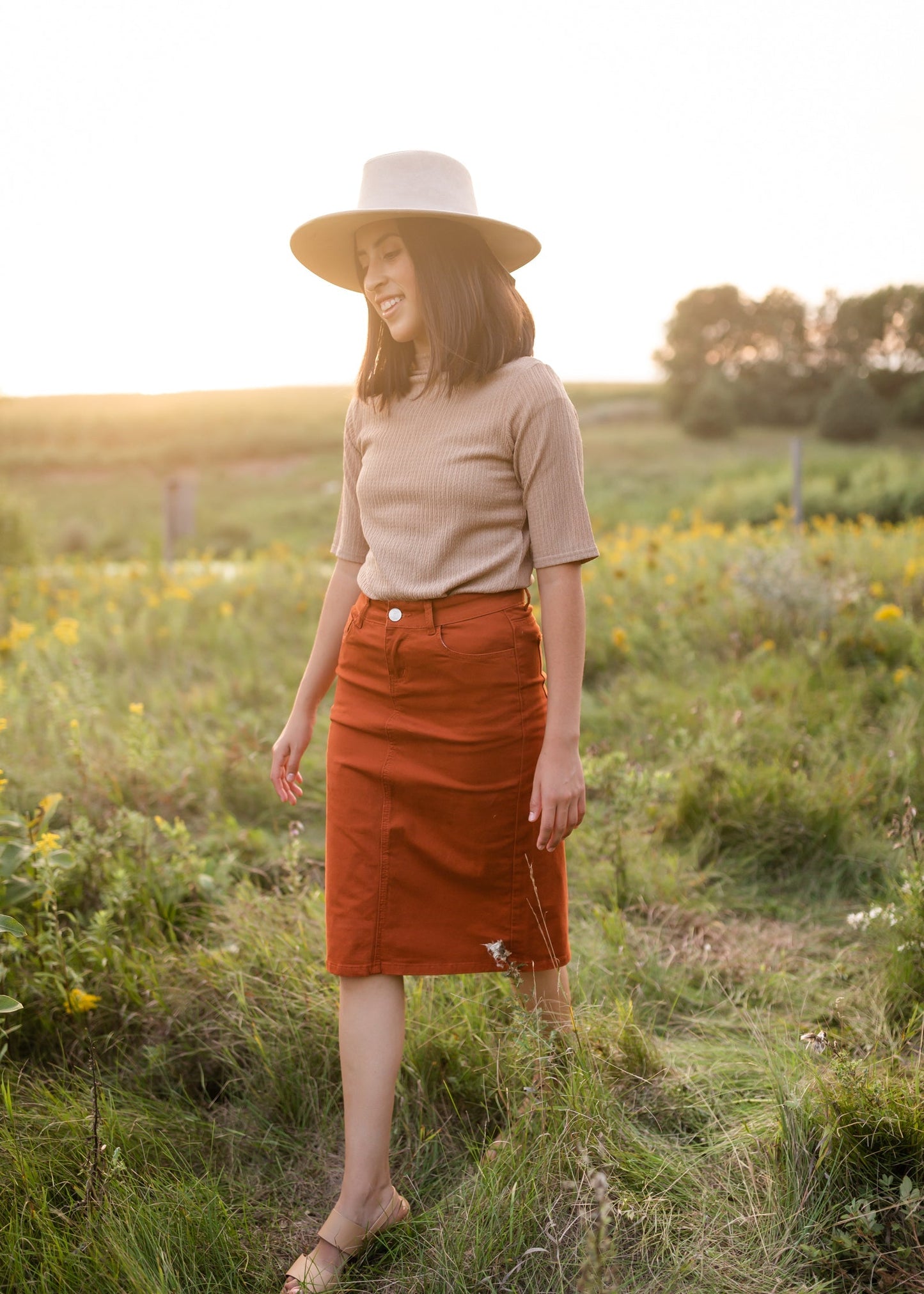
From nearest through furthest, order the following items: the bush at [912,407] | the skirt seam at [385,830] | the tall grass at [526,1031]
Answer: the tall grass at [526,1031] < the skirt seam at [385,830] < the bush at [912,407]

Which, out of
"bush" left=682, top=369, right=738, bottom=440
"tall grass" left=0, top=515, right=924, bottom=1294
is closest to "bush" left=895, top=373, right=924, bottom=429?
"bush" left=682, top=369, right=738, bottom=440

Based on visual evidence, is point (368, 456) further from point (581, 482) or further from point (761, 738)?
point (761, 738)

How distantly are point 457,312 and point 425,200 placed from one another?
0.66 ft

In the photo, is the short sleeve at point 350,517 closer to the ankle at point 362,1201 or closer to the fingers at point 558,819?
the fingers at point 558,819

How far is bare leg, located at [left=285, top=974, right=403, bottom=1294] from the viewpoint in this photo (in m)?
1.64

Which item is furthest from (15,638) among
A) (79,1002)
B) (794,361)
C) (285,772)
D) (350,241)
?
(794,361)

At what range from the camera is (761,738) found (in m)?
3.46

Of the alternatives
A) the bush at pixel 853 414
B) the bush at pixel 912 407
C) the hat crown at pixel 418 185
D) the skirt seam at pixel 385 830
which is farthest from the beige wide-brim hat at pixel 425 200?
the bush at pixel 912 407

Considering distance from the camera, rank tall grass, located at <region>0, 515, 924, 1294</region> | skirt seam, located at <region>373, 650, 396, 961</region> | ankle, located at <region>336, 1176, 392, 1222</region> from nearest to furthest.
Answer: tall grass, located at <region>0, 515, 924, 1294</region>
ankle, located at <region>336, 1176, 392, 1222</region>
skirt seam, located at <region>373, 650, 396, 961</region>

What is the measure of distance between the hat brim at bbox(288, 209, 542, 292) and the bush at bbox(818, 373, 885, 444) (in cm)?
3515

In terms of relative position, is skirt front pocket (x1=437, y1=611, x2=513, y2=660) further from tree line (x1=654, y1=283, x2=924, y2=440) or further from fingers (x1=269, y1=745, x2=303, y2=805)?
tree line (x1=654, y1=283, x2=924, y2=440)

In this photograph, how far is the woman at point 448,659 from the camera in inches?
66.2

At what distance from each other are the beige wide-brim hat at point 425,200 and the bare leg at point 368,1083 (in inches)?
53.4

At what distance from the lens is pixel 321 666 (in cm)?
198
